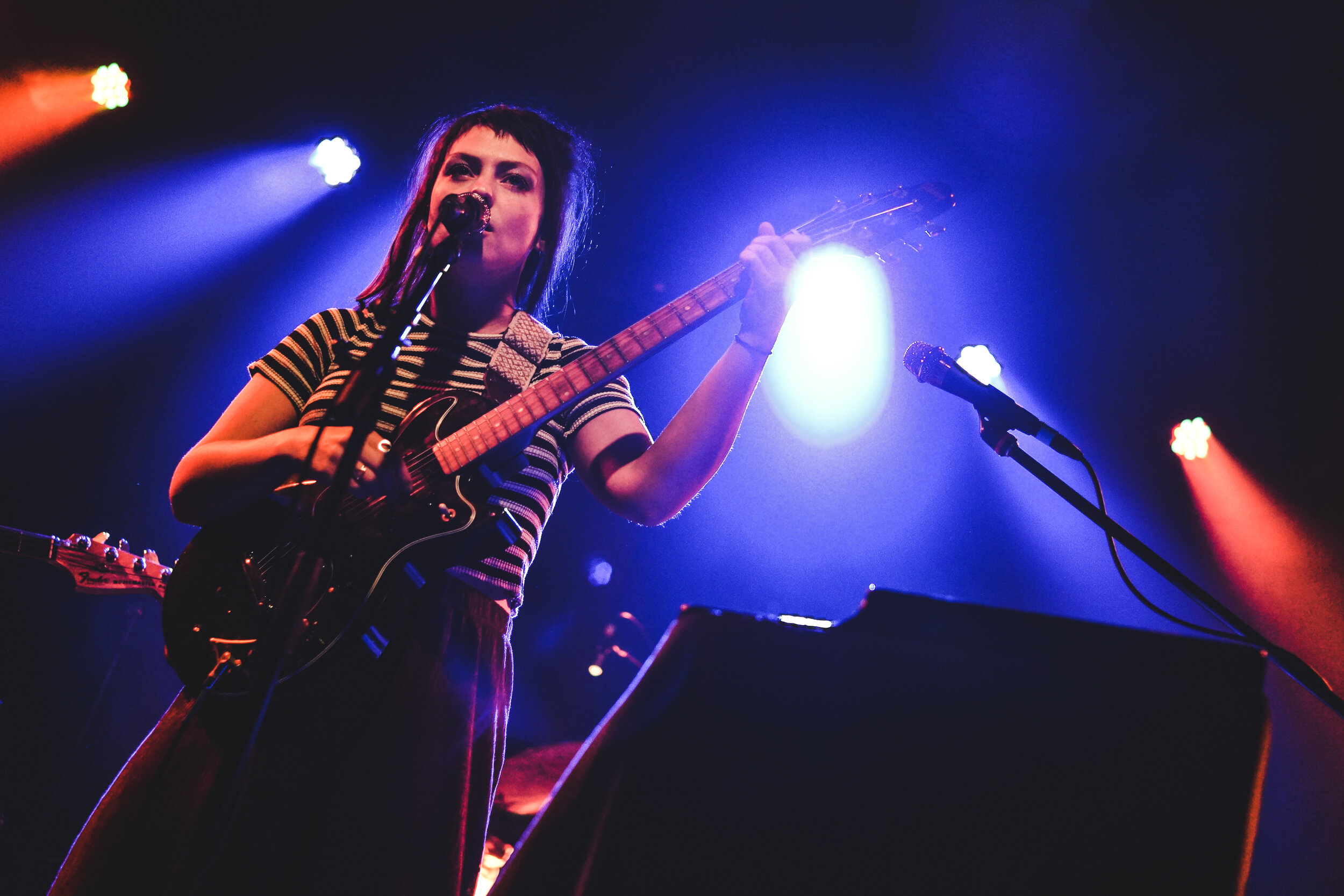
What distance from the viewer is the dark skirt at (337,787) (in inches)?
48.6

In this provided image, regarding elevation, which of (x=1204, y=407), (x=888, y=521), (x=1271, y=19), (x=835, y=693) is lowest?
(x=835, y=693)

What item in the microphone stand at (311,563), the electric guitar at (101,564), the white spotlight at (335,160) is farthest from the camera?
the white spotlight at (335,160)

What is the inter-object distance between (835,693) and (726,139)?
5511 mm

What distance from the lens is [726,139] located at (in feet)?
18.2

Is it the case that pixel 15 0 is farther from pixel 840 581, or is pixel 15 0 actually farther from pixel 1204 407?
pixel 1204 407

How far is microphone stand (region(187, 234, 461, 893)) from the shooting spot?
1075 millimetres

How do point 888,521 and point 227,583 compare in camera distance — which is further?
point 888,521

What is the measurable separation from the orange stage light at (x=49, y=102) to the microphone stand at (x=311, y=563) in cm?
546

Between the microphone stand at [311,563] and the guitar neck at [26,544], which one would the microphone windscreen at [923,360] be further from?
the guitar neck at [26,544]

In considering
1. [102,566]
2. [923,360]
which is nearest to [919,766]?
[923,360]

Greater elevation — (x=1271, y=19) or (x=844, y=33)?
(x=1271, y=19)

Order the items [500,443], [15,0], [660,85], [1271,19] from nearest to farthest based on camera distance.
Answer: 1. [500,443]
2. [1271,19]
3. [15,0]
4. [660,85]

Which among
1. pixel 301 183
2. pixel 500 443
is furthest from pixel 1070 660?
pixel 301 183

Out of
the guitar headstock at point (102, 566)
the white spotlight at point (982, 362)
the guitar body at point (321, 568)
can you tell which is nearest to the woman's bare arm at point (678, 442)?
the guitar body at point (321, 568)
